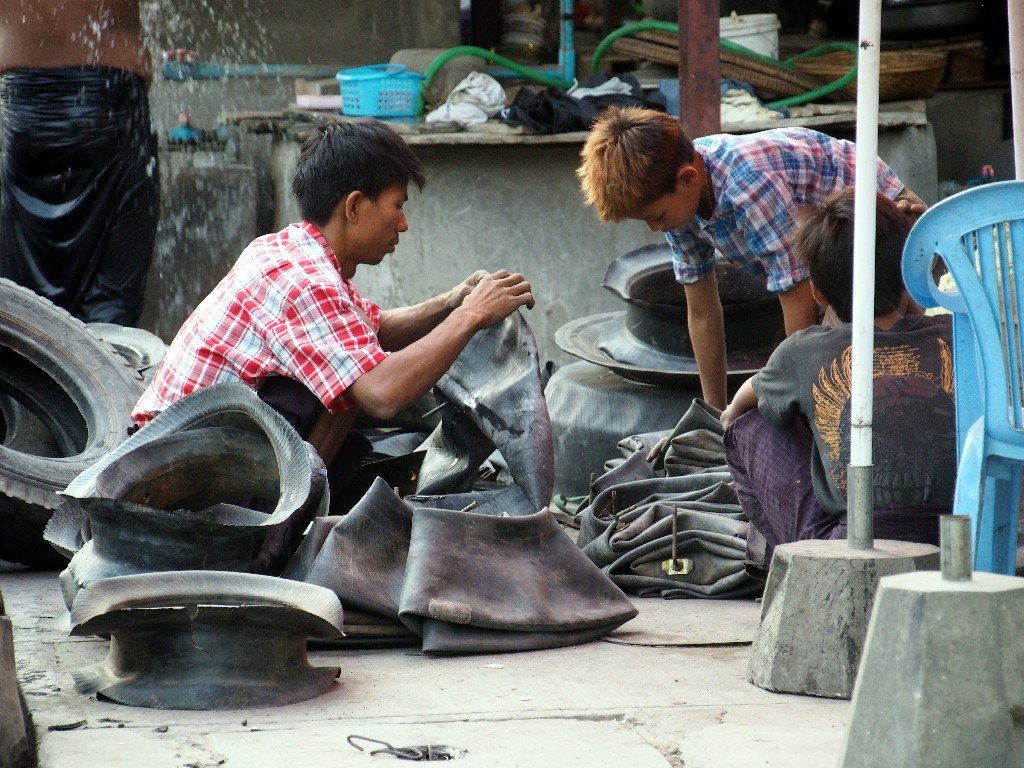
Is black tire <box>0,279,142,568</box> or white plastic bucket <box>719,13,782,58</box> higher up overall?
white plastic bucket <box>719,13,782,58</box>

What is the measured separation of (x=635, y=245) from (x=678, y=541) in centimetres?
363

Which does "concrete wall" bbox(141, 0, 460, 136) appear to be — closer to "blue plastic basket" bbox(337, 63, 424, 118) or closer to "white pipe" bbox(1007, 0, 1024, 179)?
"blue plastic basket" bbox(337, 63, 424, 118)

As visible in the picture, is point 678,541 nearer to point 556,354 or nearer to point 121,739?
point 121,739

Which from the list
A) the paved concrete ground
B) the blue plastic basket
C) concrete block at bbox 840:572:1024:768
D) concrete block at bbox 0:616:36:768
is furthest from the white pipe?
the blue plastic basket

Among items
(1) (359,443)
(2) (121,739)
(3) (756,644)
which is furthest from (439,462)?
(2) (121,739)

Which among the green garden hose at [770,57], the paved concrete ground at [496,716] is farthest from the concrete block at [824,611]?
the green garden hose at [770,57]

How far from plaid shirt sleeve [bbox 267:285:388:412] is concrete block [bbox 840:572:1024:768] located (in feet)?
5.93

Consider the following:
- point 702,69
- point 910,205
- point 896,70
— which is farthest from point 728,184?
point 896,70

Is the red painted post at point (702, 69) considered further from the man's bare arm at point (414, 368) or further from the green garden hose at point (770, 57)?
the man's bare arm at point (414, 368)

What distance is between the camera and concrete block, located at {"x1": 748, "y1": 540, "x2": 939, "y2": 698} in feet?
8.54

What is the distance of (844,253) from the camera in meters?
3.06

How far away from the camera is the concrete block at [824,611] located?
260 cm

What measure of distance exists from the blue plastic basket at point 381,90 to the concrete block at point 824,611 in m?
4.81

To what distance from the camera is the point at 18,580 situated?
13.3ft
